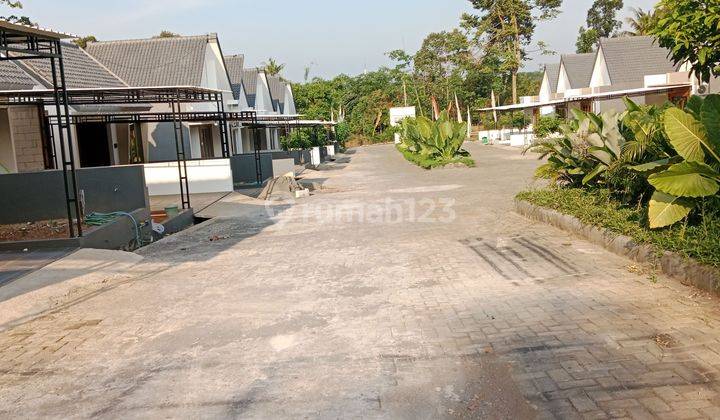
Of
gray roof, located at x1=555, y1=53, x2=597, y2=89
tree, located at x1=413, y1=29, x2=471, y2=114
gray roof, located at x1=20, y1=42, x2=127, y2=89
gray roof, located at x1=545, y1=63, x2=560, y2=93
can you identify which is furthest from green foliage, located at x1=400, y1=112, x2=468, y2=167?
tree, located at x1=413, y1=29, x2=471, y2=114

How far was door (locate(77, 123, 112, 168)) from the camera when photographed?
22125 millimetres

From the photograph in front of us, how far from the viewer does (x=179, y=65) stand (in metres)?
32.4

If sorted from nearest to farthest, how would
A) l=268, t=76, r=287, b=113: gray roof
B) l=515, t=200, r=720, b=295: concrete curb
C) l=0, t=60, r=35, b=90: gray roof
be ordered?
1. l=515, t=200, r=720, b=295: concrete curb
2. l=0, t=60, r=35, b=90: gray roof
3. l=268, t=76, r=287, b=113: gray roof

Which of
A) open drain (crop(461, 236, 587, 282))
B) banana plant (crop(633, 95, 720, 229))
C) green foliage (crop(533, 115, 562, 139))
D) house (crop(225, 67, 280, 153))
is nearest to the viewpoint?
banana plant (crop(633, 95, 720, 229))

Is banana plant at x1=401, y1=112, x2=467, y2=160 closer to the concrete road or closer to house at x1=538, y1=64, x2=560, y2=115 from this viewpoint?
the concrete road

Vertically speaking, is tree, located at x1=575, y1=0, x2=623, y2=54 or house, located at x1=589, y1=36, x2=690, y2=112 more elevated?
tree, located at x1=575, y1=0, x2=623, y2=54

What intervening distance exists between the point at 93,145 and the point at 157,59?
12.0 metres

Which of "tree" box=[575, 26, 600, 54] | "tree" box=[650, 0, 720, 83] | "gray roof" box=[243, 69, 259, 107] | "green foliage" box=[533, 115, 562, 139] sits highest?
"tree" box=[575, 26, 600, 54]

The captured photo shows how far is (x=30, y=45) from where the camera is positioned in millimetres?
9438

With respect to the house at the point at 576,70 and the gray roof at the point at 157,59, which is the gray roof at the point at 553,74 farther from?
the gray roof at the point at 157,59

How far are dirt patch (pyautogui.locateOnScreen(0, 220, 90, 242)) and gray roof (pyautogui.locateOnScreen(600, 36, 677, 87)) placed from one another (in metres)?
38.2

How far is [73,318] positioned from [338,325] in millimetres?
2802

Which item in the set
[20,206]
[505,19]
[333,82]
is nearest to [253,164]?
[20,206]

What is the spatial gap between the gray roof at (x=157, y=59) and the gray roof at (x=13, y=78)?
12370mm
